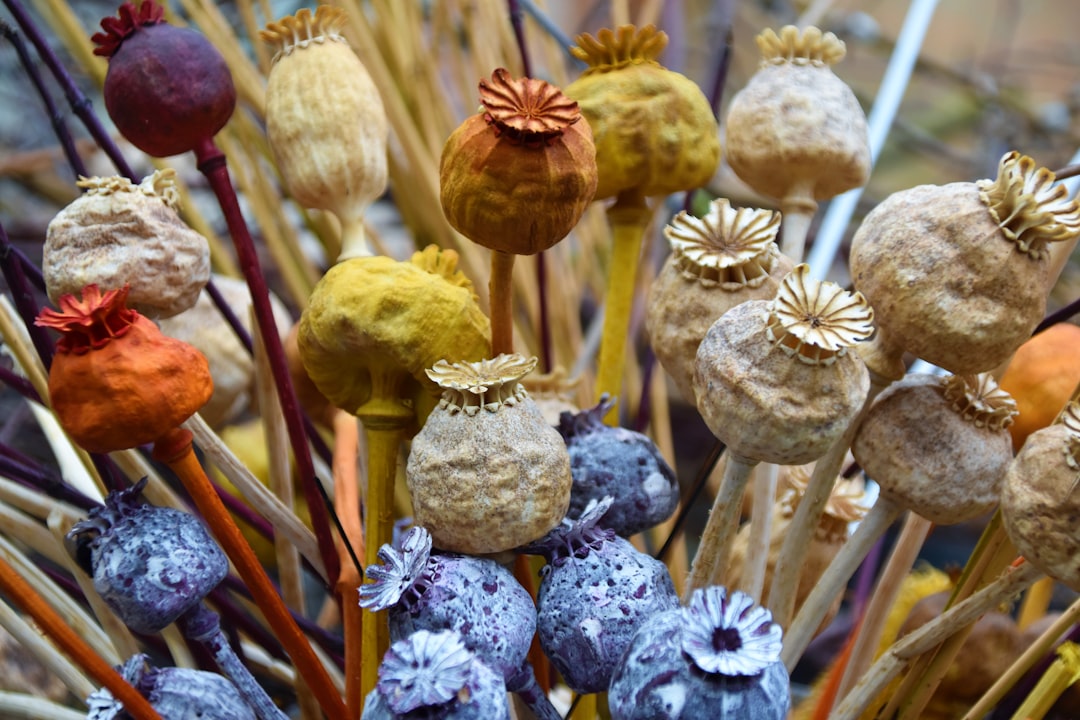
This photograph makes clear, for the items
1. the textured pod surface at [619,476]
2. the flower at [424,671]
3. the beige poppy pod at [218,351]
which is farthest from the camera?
the beige poppy pod at [218,351]

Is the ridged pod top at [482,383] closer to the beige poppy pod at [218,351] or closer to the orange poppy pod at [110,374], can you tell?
the orange poppy pod at [110,374]

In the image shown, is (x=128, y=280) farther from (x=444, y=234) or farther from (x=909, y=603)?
(x=909, y=603)

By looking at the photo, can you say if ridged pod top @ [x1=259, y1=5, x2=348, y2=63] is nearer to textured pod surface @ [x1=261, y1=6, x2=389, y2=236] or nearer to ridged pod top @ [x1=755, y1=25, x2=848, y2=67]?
textured pod surface @ [x1=261, y1=6, x2=389, y2=236]

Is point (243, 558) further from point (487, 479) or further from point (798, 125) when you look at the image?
point (798, 125)

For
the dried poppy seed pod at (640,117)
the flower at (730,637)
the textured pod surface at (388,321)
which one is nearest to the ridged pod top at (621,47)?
the dried poppy seed pod at (640,117)

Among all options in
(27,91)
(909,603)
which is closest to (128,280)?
(909,603)

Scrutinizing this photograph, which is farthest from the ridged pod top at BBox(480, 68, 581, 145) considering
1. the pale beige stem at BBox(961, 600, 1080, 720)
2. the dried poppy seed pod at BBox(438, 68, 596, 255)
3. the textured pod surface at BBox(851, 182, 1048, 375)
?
the pale beige stem at BBox(961, 600, 1080, 720)
